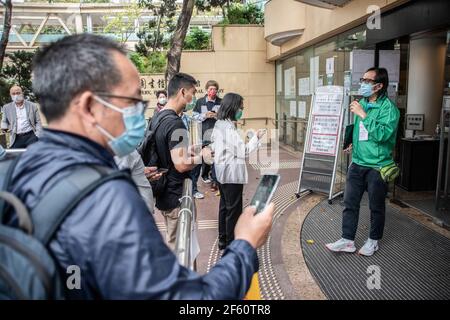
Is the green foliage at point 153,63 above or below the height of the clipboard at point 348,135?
above

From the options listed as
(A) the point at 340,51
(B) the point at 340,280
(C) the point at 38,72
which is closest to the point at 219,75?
(A) the point at 340,51

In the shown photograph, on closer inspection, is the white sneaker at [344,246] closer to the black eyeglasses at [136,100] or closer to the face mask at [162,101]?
the black eyeglasses at [136,100]

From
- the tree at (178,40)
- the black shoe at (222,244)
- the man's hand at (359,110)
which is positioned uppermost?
the tree at (178,40)

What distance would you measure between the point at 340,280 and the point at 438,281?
0.84 meters

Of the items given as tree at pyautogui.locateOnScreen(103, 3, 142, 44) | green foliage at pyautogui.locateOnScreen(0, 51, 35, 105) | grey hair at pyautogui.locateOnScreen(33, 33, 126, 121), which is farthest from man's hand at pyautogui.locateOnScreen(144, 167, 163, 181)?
tree at pyautogui.locateOnScreen(103, 3, 142, 44)

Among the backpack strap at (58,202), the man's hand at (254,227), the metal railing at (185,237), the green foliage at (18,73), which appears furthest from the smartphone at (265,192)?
the green foliage at (18,73)

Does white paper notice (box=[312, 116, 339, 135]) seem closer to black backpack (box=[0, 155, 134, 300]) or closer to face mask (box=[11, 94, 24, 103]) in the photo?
black backpack (box=[0, 155, 134, 300])

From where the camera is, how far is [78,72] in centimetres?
108

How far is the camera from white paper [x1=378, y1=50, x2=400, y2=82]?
5512mm

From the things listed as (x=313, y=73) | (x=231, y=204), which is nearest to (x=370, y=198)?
(x=231, y=204)

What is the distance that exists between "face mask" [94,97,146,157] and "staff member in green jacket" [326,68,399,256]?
9.21 ft

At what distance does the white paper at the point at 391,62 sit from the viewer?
5.51 meters

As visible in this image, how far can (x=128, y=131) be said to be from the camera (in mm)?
1246

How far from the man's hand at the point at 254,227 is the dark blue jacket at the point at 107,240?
10.4 inches
